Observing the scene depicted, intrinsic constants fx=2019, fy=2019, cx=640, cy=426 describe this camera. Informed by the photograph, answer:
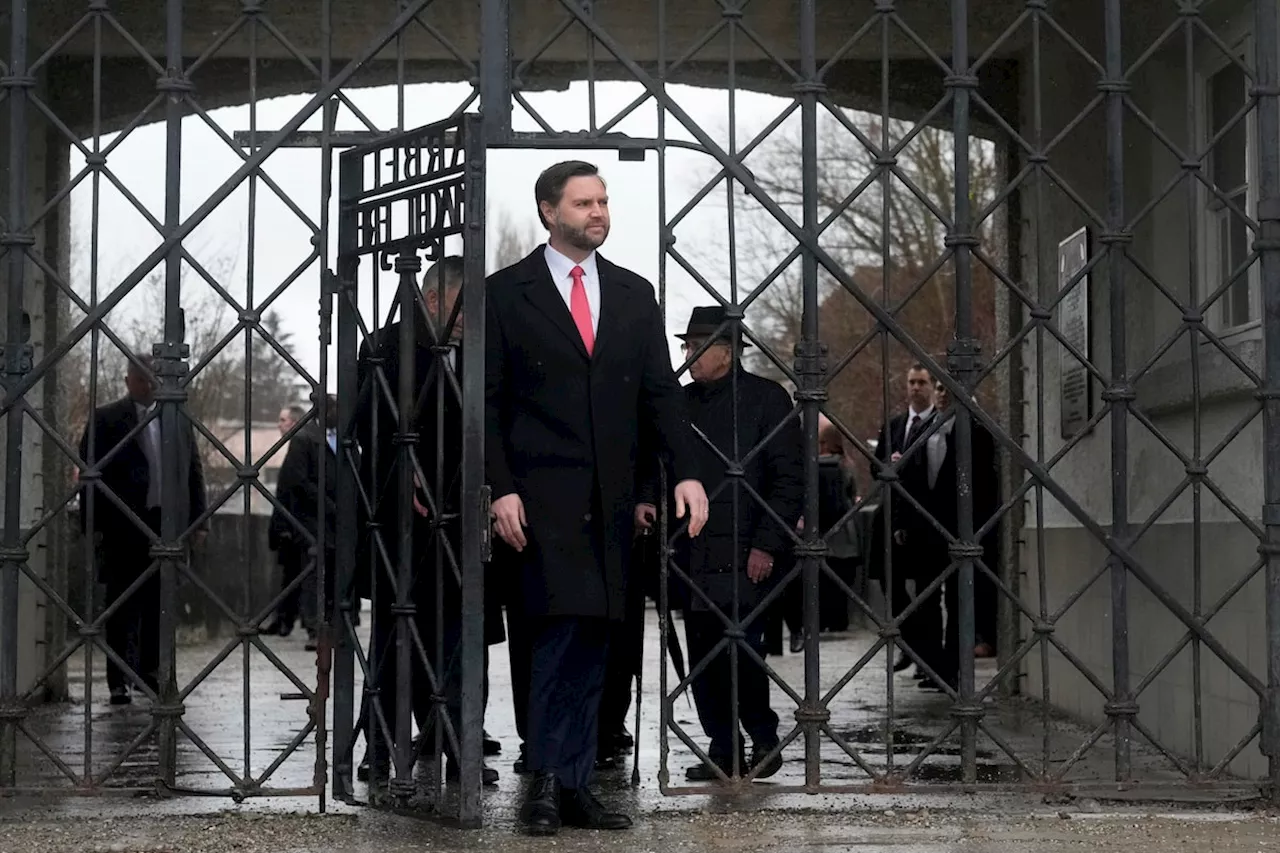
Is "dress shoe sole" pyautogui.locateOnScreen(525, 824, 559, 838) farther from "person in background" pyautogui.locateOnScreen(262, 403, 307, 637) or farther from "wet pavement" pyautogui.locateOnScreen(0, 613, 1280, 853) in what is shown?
"person in background" pyautogui.locateOnScreen(262, 403, 307, 637)

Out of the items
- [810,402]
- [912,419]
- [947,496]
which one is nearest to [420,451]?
[810,402]

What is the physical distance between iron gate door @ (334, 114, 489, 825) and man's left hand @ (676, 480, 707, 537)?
65cm

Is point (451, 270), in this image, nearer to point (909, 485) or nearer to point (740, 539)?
point (740, 539)

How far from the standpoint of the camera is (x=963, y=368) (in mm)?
7336

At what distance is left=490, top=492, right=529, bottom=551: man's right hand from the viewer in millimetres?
6477

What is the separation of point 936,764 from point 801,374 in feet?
8.61

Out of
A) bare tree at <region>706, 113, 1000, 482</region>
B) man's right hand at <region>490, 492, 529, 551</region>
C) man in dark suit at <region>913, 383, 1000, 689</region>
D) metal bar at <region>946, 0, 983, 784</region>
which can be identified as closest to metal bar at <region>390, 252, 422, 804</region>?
man's right hand at <region>490, 492, 529, 551</region>

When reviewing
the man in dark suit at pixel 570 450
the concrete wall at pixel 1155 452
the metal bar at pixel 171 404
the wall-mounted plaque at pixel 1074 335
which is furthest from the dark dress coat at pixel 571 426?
the wall-mounted plaque at pixel 1074 335

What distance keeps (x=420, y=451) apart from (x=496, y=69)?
1.50 meters

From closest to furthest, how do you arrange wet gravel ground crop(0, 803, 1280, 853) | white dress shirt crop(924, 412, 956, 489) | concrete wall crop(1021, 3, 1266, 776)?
wet gravel ground crop(0, 803, 1280, 853)
concrete wall crop(1021, 3, 1266, 776)
white dress shirt crop(924, 412, 956, 489)

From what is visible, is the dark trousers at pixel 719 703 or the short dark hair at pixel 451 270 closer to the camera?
the short dark hair at pixel 451 270

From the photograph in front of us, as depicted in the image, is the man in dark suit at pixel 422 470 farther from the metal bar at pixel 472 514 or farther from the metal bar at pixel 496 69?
the metal bar at pixel 496 69

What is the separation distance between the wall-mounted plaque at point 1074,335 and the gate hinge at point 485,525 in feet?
16.2

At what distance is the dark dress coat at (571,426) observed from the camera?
21.5ft
